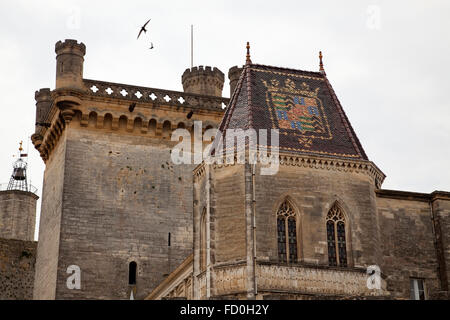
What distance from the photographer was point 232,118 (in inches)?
1140

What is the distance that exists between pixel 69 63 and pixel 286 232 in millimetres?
15507

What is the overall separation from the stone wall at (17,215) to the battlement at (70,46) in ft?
102

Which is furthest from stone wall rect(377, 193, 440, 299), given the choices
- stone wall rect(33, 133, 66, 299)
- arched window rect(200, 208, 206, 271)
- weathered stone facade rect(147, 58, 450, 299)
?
stone wall rect(33, 133, 66, 299)

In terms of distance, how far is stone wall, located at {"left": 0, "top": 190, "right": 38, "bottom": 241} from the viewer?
6650cm

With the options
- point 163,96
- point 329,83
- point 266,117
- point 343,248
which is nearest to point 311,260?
point 343,248

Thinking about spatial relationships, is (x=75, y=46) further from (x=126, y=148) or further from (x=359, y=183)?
(x=359, y=183)

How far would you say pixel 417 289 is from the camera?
95.2ft

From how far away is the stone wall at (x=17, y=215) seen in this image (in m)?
66.5

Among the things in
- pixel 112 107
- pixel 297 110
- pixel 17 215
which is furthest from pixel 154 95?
pixel 17 215

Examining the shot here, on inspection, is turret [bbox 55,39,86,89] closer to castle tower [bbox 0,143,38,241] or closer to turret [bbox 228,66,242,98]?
turret [bbox 228,66,242,98]

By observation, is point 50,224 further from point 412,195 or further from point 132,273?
point 412,195

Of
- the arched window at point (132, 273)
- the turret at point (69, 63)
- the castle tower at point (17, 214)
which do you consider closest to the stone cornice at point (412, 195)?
the arched window at point (132, 273)

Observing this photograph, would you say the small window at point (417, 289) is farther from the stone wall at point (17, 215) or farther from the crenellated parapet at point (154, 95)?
the stone wall at point (17, 215)

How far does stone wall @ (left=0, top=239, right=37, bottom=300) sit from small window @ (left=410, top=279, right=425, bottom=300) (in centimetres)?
3007
